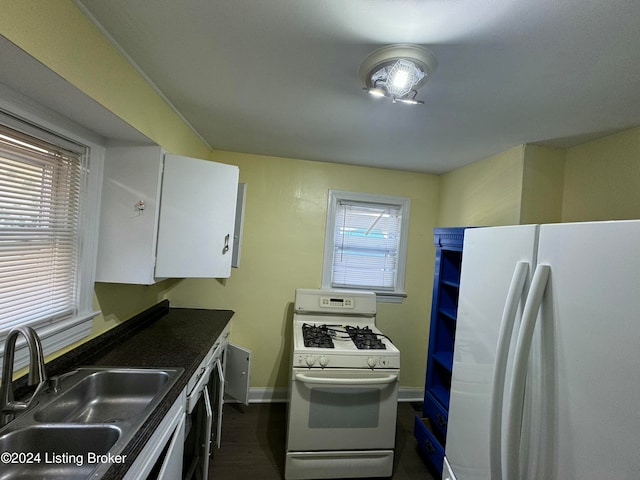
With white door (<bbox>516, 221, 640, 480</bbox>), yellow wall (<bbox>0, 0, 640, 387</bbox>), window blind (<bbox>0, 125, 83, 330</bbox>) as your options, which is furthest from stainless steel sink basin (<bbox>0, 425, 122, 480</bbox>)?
white door (<bbox>516, 221, 640, 480</bbox>)

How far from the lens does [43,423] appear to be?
0.99 m

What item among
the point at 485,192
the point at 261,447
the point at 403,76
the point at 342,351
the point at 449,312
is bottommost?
the point at 261,447

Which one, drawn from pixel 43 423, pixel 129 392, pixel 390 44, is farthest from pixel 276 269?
pixel 390 44

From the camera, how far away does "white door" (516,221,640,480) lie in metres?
0.55

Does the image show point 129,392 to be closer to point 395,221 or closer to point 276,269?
point 276,269

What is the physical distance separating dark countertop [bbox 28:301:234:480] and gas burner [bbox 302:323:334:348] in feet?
2.03

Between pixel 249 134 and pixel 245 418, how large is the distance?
232 centimetres

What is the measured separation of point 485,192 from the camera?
2.21m

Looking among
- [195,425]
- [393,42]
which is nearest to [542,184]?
[393,42]

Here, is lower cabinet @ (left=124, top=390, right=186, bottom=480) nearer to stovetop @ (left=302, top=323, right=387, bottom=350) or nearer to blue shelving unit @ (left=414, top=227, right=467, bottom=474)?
stovetop @ (left=302, top=323, right=387, bottom=350)

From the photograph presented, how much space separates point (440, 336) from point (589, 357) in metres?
1.60

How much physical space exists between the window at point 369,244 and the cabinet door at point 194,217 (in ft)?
3.94

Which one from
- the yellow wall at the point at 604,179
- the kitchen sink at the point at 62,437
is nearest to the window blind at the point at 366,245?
the yellow wall at the point at 604,179

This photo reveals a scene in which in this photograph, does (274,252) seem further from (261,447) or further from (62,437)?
(62,437)
